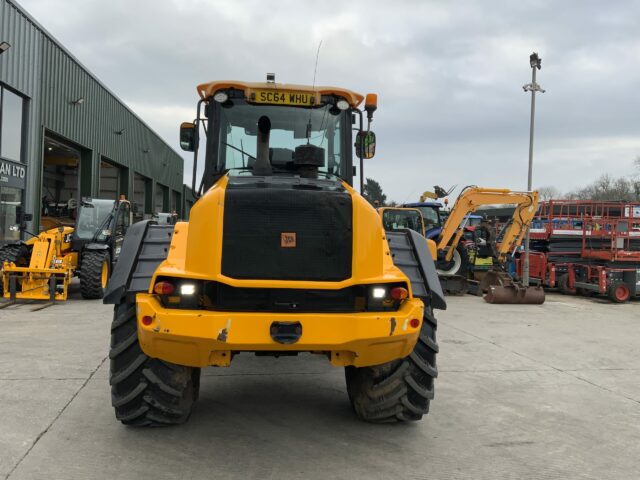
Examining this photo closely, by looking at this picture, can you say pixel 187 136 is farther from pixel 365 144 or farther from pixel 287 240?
pixel 287 240

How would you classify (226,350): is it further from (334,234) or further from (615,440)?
(615,440)

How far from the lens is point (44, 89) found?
17.0 m

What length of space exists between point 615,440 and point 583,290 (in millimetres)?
13332

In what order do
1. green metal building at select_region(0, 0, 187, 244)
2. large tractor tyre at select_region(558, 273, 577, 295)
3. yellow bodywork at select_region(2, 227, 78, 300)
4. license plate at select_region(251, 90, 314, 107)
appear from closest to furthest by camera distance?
1. license plate at select_region(251, 90, 314, 107)
2. yellow bodywork at select_region(2, 227, 78, 300)
3. green metal building at select_region(0, 0, 187, 244)
4. large tractor tyre at select_region(558, 273, 577, 295)

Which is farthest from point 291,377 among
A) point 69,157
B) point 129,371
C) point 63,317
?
point 69,157

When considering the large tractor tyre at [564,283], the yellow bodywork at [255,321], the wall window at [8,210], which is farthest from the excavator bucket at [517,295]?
the wall window at [8,210]

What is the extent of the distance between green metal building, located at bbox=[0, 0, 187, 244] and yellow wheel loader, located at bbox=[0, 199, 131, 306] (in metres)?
1.25

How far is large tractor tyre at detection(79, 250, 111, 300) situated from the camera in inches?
450

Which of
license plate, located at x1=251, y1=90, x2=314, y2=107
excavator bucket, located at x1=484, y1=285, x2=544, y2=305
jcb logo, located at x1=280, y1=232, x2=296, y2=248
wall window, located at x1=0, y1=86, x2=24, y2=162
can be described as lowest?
excavator bucket, located at x1=484, y1=285, x2=544, y2=305

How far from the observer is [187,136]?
544 centimetres

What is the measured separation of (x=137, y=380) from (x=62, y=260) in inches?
329

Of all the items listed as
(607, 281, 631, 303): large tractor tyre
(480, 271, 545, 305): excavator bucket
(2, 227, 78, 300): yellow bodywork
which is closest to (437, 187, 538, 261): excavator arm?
(480, 271, 545, 305): excavator bucket

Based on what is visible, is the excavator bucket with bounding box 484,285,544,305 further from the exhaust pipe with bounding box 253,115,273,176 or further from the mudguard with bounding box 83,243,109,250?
the exhaust pipe with bounding box 253,115,273,176

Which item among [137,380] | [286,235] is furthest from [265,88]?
[137,380]
